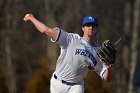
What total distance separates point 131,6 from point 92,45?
53.5ft

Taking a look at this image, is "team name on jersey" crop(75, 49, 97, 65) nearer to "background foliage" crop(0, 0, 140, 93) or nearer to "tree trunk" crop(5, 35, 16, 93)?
"background foliage" crop(0, 0, 140, 93)

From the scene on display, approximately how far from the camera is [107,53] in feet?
29.6

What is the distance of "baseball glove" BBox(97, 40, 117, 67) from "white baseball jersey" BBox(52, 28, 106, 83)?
130 mm

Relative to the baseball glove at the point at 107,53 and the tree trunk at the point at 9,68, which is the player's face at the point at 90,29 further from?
the tree trunk at the point at 9,68

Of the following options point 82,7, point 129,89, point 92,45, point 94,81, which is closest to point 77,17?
point 82,7

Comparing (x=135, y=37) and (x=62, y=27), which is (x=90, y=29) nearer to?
(x=135, y=37)

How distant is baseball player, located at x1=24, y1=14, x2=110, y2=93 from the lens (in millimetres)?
8891

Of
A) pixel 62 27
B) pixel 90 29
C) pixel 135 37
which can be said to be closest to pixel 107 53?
pixel 90 29

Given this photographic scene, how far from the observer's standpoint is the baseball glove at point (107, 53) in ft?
29.5

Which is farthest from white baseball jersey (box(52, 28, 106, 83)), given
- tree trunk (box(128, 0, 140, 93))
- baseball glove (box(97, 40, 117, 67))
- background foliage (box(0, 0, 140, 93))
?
tree trunk (box(128, 0, 140, 93))

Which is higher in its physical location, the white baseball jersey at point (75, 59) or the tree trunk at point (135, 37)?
the tree trunk at point (135, 37)

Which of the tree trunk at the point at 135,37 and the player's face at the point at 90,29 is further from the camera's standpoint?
the tree trunk at the point at 135,37

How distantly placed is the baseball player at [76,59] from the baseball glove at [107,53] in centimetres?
12

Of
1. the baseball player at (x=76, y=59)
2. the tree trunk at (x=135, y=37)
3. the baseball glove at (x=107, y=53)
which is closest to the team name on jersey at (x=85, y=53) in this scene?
the baseball player at (x=76, y=59)
